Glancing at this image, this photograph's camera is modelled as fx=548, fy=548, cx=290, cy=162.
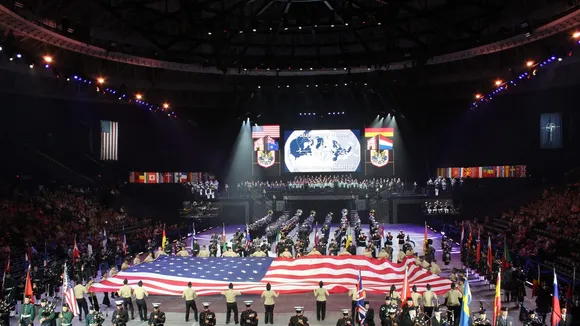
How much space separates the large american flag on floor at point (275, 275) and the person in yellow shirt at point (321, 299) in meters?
1.13

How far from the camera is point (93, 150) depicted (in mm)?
47844

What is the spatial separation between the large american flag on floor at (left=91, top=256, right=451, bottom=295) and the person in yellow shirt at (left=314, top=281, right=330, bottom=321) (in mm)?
1131

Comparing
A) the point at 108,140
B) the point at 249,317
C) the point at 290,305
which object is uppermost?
the point at 108,140

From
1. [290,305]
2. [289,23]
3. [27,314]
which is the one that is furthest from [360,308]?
[289,23]

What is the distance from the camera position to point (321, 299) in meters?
19.0

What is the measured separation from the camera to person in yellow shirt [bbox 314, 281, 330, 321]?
62.1ft

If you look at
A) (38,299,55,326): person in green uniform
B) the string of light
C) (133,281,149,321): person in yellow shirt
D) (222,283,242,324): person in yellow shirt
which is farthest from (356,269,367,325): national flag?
the string of light

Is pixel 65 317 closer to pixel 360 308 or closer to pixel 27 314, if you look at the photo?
pixel 27 314

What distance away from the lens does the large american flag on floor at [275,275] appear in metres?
20.7

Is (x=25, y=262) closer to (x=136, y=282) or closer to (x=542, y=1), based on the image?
(x=136, y=282)

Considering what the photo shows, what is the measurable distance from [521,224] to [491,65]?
17526 millimetres

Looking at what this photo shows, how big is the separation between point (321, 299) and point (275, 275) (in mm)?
3988

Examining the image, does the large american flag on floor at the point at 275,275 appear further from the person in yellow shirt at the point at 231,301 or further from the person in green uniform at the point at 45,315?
the person in green uniform at the point at 45,315

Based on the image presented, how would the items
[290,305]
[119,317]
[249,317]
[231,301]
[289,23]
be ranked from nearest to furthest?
[249,317], [119,317], [231,301], [290,305], [289,23]
